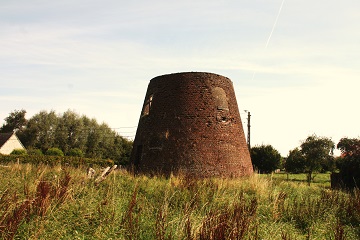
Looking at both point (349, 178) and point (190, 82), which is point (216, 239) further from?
point (349, 178)

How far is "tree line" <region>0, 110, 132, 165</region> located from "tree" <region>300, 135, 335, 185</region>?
2496cm

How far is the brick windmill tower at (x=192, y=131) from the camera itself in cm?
1285

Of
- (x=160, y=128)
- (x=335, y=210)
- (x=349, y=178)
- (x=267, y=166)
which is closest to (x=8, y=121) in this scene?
(x=267, y=166)

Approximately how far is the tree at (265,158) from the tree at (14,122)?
156 feet

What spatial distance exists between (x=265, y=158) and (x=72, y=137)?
28.2 m

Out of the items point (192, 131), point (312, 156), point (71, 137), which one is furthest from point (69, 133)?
point (192, 131)

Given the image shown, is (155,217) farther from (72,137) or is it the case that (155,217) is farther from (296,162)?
(72,137)

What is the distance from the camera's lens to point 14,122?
60656mm

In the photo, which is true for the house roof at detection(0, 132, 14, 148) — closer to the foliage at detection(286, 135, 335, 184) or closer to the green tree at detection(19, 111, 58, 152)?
the green tree at detection(19, 111, 58, 152)

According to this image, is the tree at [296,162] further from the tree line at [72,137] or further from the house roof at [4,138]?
the house roof at [4,138]

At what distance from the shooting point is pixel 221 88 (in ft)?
46.4

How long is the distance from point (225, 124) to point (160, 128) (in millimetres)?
2932

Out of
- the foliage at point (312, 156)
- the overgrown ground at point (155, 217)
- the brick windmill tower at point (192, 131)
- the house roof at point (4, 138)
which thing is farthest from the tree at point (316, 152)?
the house roof at point (4, 138)

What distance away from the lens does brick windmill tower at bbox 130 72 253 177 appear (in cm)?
1285
